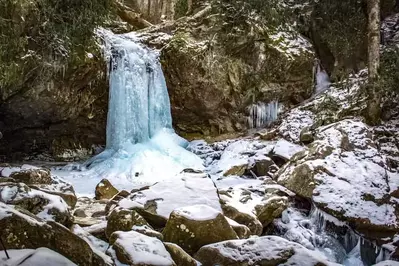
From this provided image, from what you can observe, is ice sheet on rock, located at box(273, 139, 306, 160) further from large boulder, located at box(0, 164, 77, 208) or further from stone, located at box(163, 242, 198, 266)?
stone, located at box(163, 242, 198, 266)

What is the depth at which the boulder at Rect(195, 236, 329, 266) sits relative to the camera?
4.05 m

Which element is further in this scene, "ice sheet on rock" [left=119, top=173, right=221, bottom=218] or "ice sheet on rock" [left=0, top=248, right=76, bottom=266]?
"ice sheet on rock" [left=119, top=173, right=221, bottom=218]

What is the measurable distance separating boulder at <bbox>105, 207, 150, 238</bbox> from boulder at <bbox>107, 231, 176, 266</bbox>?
394 mm

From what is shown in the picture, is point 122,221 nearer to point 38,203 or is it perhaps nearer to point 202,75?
point 38,203

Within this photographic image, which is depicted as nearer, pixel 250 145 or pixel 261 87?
pixel 250 145

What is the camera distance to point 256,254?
413cm

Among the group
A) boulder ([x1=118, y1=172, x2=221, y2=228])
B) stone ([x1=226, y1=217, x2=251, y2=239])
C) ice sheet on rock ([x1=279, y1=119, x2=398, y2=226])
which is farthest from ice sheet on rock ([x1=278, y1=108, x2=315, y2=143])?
stone ([x1=226, y1=217, x2=251, y2=239])

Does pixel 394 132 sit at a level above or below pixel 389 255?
above

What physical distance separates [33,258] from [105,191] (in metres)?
4.59

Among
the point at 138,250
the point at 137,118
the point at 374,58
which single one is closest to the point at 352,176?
the point at 374,58

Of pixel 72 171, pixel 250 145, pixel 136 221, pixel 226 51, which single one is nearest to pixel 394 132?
pixel 250 145

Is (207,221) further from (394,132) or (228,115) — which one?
(228,115)

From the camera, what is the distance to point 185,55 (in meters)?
11.1

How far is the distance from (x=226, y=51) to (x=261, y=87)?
4.85 feet
